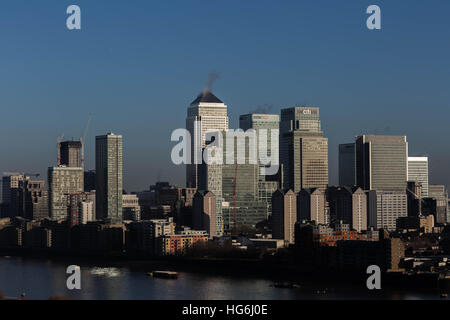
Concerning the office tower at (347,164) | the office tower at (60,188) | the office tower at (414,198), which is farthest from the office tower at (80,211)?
the office tower at (414,198)

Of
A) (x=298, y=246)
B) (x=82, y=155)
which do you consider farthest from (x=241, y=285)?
(x=82, y=155)

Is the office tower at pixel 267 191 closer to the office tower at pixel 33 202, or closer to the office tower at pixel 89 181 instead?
the office tower at pixel 33 202

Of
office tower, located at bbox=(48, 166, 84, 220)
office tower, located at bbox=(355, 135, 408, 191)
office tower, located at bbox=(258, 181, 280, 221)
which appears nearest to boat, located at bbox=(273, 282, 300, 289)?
office tower, located at bbox=(258, 181, 280, 221)

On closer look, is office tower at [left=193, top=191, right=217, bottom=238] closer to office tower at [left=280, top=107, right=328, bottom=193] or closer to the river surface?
office tower at [left=280, top=107, right=328, bottom=193]

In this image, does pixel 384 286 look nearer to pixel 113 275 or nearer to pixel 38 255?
pixel 113 275

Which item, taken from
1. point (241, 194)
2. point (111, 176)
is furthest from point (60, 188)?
point (241, 194)
